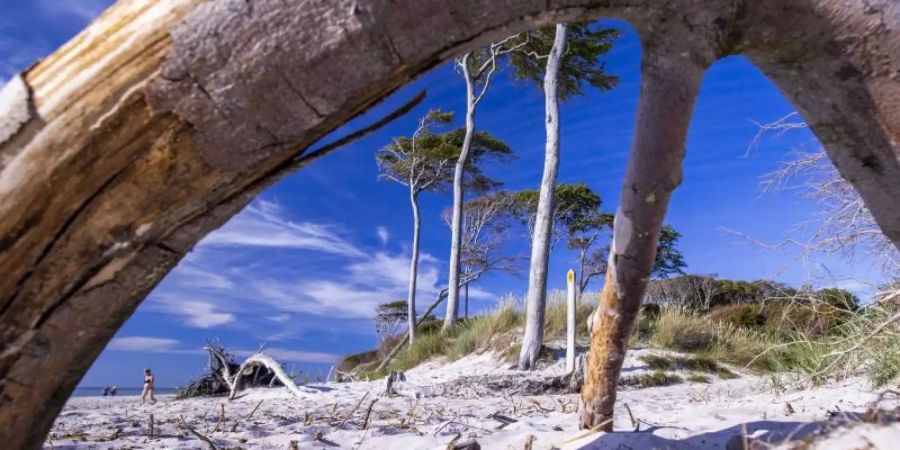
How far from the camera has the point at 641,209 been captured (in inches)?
75.8

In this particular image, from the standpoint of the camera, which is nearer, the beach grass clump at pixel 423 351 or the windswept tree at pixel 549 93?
the windswept tree at pixel 549 93

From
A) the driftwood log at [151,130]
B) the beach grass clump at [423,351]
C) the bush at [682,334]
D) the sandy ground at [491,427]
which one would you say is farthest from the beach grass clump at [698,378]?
the driftwood log at [151,130]

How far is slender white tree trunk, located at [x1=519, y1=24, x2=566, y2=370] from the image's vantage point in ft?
33.2

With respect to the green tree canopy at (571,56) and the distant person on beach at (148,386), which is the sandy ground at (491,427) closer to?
the distant person on beach at (148,386)

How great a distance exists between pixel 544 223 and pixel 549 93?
8.23 feet

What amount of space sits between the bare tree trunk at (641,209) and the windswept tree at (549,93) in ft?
25.1

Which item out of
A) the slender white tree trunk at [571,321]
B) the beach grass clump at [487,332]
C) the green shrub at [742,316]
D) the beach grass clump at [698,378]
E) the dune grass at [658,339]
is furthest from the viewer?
the green shrub at [742,316]

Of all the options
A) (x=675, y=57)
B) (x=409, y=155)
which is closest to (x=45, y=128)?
(x=675, y=57)

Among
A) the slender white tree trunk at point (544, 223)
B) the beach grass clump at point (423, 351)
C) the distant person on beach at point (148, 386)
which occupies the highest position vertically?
the slender white tree trunk at point (544, 223)

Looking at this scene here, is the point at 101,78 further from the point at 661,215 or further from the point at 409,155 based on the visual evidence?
the point at 409,155

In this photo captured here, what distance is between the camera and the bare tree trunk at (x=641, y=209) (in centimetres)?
171

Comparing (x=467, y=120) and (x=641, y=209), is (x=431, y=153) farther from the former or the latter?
(x=641, y=209)

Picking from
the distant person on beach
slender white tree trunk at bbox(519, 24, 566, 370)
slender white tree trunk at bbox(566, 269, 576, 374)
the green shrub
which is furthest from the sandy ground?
the green shrub

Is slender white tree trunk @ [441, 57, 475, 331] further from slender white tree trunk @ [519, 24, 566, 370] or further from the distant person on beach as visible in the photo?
the distant person on beach
